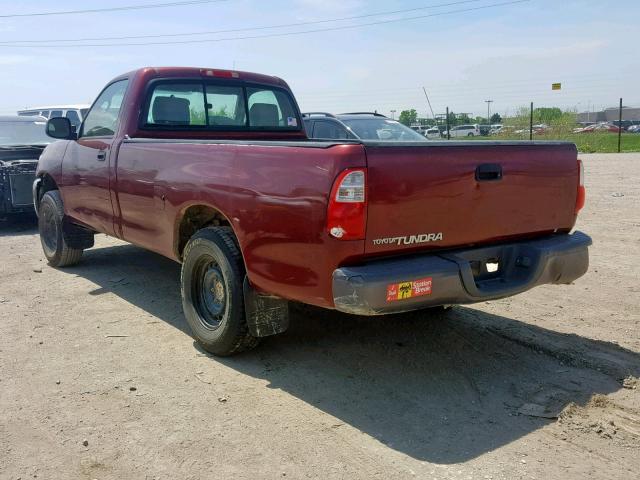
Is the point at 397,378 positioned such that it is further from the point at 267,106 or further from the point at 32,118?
the point at 32,118

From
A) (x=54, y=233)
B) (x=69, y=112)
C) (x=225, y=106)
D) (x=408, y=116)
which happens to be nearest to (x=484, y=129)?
(x=408, y=116)

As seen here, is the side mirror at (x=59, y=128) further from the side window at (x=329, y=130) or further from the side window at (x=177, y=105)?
the side window at (x=329, y=130)

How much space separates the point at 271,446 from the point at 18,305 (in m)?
3.71

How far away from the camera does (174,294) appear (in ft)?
20.2

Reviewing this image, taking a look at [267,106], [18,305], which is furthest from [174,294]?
[267,106]

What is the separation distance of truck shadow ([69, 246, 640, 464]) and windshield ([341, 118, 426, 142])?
6468 mm

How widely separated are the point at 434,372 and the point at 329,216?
1.50 metres

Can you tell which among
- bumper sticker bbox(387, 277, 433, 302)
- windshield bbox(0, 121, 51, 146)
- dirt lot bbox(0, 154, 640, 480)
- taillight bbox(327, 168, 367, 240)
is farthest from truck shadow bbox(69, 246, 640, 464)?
windshield bbox(0, 121, 51, 146)

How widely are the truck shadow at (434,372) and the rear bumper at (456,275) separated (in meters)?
0.61

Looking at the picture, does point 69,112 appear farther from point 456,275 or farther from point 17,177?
point 456,275

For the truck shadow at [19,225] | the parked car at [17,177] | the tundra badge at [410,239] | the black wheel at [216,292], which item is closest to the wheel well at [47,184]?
the parked car at [17,177]

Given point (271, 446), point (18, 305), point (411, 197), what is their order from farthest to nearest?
point (18, 305) < point (411, 197) < point (271, 446)

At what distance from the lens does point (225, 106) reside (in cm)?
613

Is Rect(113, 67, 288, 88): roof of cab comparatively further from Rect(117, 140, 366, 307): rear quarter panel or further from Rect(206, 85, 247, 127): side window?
Rect(117, 140, 366, 307): rear quarter panel
